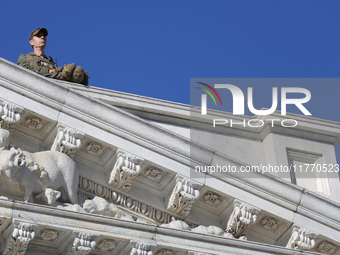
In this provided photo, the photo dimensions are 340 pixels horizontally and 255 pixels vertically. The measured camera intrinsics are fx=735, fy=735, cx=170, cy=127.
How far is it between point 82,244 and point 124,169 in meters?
1.43

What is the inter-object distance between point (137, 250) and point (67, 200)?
1.22 meters

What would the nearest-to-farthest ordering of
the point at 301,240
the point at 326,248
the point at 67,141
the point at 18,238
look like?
the point at 18,238
the point at 67,141
the point at 301,240
the point at 326,248

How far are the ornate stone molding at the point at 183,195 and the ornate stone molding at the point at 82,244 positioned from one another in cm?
175

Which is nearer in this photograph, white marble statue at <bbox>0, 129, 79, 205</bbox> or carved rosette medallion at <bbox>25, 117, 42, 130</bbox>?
white marble statue at <bbox>0, 129, 79, 205</bbox>

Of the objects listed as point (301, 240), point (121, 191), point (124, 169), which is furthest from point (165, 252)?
point (301, 240)

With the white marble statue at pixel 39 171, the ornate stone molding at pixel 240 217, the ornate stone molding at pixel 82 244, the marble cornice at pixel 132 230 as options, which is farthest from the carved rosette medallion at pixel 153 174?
the ornate stone molding at pixel 82 244

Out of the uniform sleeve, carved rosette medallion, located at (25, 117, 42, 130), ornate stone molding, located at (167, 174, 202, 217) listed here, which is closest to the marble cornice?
ornate stone molding, located at (167, 174, 202, 217)

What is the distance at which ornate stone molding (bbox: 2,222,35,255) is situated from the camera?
9430 mm

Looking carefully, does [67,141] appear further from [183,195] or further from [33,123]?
[183,195]

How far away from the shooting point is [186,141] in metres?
11.4

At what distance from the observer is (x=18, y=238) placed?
371 inches

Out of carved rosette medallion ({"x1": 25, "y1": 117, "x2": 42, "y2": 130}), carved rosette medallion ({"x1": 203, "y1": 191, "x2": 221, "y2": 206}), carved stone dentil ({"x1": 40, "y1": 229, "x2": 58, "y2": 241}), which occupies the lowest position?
carved stone dentil ({"x1": 40, "y1": 229, "x2": 58, "y2": 241})

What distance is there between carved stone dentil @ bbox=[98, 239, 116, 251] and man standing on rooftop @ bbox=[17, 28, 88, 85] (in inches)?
131

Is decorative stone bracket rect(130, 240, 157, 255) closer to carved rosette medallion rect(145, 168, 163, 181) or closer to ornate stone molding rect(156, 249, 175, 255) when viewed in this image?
ornate stone molding rect(156, 249, 175, 255)
